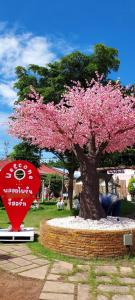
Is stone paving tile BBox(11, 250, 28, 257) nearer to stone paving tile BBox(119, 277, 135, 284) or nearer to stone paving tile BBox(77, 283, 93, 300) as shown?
stone paving tile BBox(77, 283, 93, 300)

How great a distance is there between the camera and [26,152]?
21.2 meters

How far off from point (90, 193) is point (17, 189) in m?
2.24

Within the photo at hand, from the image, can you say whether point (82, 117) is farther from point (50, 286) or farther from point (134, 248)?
point (50, 286)

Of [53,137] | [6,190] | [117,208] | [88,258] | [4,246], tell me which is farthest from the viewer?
[117,208]

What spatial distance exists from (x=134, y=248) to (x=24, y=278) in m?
3.24

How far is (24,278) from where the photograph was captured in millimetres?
6691

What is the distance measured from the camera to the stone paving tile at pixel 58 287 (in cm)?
609

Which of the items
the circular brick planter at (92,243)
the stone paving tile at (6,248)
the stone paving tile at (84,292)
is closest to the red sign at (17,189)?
the stone paving tile at (6,248)

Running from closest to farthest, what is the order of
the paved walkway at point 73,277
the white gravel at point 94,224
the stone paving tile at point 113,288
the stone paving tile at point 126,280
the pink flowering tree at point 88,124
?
the paved walkway at point 73,277, the stone paving tile at point 113,288, the stone paving tile at point 126,280, the white gravel at point 94,224, the pink flowering tree at point 88,124

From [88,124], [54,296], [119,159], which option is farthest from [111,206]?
[119,159]

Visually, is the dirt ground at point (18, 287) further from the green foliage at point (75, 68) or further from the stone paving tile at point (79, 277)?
Answer: the green foliage at point (75, 68)

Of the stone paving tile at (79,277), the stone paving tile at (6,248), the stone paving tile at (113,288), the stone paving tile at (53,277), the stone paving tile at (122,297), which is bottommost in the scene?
the stone paving tile at (122,297)

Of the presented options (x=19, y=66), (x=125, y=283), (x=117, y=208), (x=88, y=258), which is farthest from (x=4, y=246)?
(x=19, y=66)

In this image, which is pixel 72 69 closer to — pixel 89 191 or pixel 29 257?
pixel 89 191
